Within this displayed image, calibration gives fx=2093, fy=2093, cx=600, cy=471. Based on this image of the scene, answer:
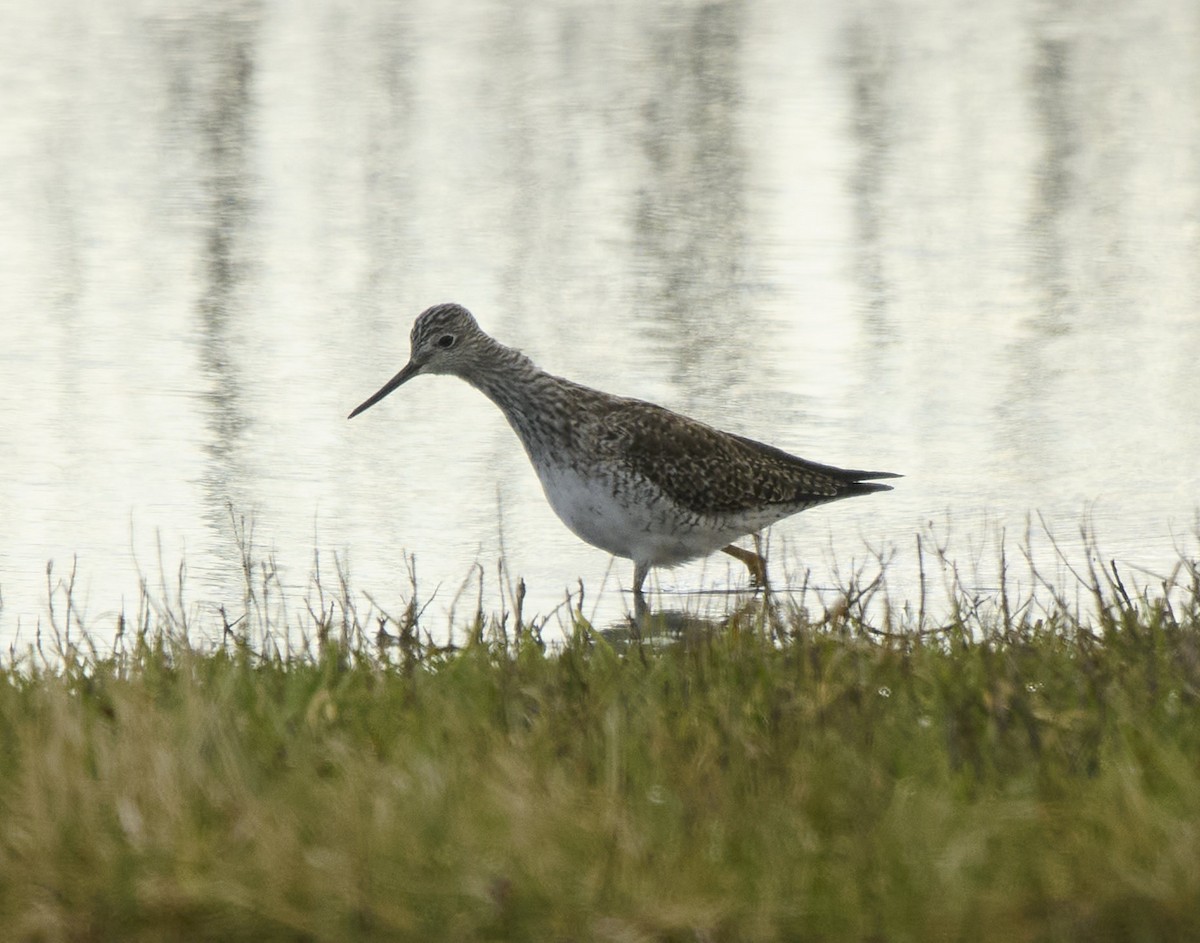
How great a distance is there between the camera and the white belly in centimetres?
826

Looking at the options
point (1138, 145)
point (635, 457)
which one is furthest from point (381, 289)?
point (1138, 145)

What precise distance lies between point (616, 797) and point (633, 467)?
341 centimetres

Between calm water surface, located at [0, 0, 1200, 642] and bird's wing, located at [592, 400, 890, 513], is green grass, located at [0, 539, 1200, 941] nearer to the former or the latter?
calm water surface, located at [0, 0, 1200, 642]

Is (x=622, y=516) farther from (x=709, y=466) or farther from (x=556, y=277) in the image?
(x=556, y=277)


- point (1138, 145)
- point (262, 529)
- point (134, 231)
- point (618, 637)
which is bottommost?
point (618, 637)

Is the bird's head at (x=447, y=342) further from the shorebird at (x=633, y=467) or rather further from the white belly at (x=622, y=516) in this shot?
the white belly at (x=622, y=516)

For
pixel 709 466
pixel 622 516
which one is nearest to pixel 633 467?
pixel 622 516

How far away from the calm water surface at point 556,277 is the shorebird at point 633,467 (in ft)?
1.08

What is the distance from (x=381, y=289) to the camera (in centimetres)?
1361

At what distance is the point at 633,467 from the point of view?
8.34 metres

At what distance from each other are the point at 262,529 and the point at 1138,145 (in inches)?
449

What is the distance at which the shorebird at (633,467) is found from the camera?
830cm

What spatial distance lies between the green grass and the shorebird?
6.89ft

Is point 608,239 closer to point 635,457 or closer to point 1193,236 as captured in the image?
point 1193,236
